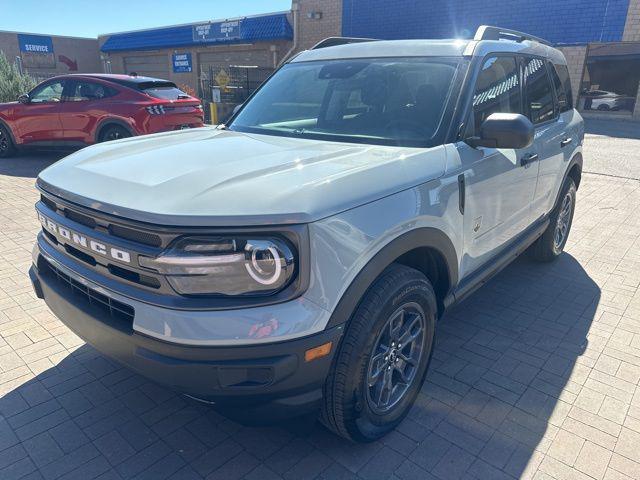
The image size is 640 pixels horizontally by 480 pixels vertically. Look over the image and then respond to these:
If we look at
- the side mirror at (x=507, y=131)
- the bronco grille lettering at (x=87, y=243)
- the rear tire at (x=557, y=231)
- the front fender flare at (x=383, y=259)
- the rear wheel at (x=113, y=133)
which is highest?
the side mirror at (x=507, y=131)

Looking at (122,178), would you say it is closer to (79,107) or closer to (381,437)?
(381,437)

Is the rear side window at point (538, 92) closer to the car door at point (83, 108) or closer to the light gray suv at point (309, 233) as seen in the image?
A: the light gray suv at point (309, 233)

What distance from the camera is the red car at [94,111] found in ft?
29.3

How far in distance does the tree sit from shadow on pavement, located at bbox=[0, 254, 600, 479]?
47.2 ft

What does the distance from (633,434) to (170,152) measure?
2.87 meters

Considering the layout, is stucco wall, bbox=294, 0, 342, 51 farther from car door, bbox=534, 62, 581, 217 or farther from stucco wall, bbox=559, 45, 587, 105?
car door, bbox=534, 62, 581, 217

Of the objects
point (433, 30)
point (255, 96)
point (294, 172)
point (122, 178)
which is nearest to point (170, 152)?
point (122, 178)

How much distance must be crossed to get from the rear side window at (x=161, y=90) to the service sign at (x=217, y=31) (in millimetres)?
16725

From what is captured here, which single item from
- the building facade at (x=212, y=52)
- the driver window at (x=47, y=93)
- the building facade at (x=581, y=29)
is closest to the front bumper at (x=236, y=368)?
the driver window at (x=47, y=93)

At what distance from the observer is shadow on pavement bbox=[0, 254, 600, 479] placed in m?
2.33

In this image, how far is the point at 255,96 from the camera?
3811mm

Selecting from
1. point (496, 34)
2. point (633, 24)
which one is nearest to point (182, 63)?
point (633, 24)

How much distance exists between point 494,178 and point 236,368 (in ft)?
6.62

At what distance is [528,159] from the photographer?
3471 millimetres
